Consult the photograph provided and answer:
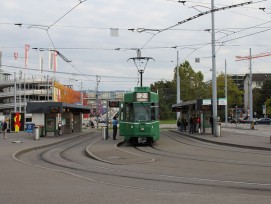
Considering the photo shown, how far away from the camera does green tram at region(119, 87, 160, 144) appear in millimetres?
27828

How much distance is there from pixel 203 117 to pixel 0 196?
3128cm

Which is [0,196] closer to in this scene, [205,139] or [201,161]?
[201,161]

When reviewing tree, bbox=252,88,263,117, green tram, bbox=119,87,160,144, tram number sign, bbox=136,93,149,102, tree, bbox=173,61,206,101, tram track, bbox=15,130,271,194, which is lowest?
tram track, bbox=15,130,271,194

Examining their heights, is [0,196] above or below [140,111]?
below

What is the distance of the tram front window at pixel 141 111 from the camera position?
1101 inches

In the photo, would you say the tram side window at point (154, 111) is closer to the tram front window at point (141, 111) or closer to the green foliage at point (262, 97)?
the tram front window at point (141, 111)

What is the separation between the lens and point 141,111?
28.0m

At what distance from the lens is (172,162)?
1791cm

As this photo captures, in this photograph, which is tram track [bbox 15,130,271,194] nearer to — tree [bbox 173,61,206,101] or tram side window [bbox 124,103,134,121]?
tram side window [bbox 124,103,134,121]

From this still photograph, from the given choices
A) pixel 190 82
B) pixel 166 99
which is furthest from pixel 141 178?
pixel 166 99

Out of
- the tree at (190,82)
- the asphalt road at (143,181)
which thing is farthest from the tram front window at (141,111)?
the tree at (190,82)

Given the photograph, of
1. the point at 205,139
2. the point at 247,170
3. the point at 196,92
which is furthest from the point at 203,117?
the point at 196,92

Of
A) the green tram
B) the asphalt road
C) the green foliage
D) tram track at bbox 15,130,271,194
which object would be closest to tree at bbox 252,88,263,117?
the green foliage

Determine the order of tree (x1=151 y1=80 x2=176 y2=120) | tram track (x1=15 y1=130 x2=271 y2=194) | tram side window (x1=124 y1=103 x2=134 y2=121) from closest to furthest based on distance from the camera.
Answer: tram track (x1=15 y1=130 x2=271 y2=194) → tram side window (x1=124 y1=103 x2=134 y2=121) → tree (x1=151 y1=80 x2=176 y2=120)
